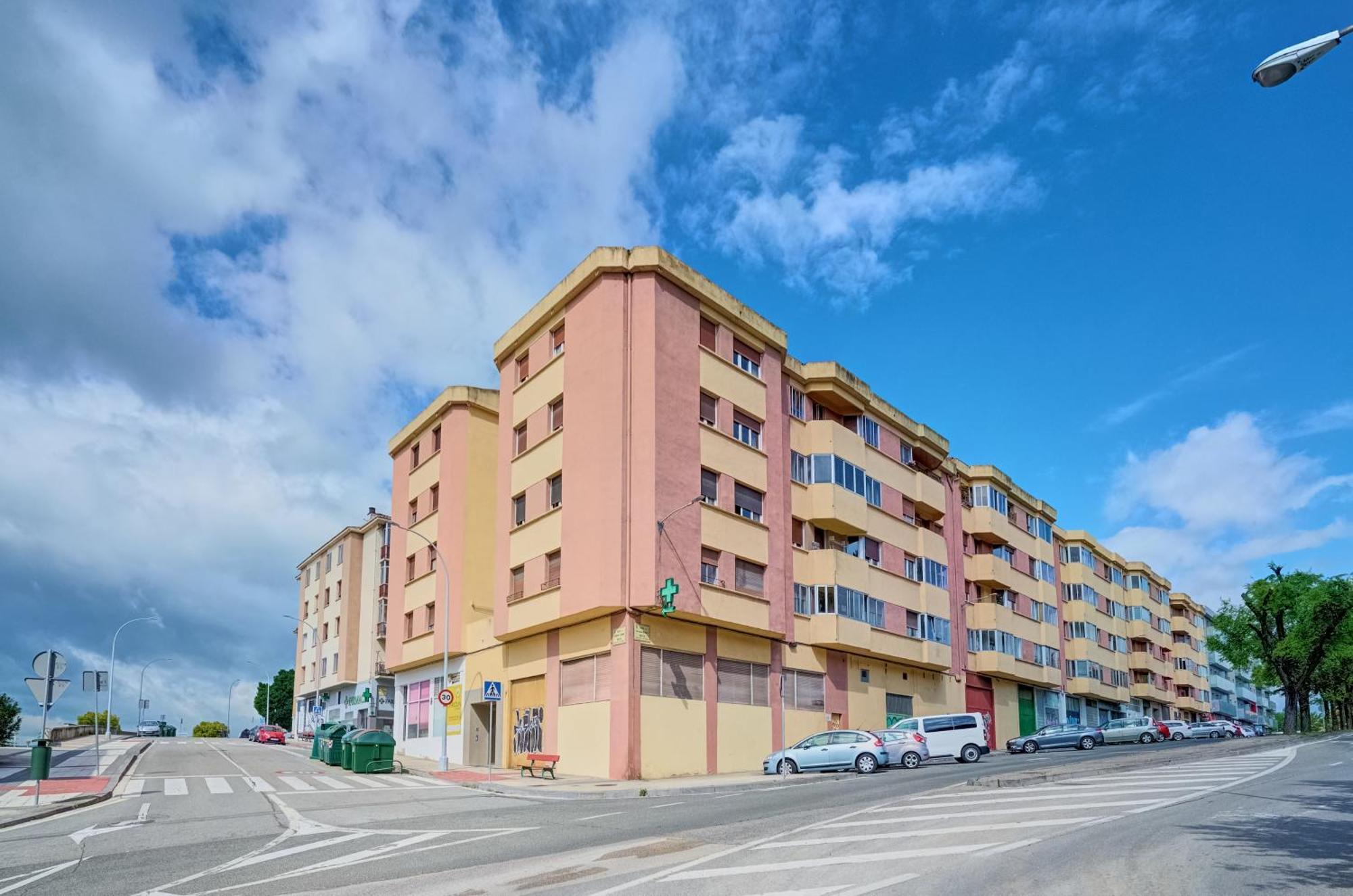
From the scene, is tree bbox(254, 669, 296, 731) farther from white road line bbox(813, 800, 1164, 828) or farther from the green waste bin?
white road line bbox(813, 800, 1164, 828)

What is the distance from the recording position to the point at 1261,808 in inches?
631

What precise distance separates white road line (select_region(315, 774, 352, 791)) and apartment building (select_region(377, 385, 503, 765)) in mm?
7710

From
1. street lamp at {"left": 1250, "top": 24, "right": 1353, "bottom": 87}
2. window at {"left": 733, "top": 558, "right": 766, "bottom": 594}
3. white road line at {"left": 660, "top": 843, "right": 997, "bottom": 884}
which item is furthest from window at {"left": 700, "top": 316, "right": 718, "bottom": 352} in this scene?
street lamp at {"left": 1250, "top": 24, "right": 1353, "bottom": 87}

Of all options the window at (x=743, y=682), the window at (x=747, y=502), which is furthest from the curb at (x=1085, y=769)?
the window at (x=747, y=502)

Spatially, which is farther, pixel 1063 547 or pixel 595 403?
pixel 1063 547

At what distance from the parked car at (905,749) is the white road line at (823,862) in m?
20.1

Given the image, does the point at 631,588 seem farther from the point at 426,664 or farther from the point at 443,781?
the point at 426,664

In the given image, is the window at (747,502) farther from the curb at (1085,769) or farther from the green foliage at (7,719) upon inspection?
the green foliage at (7,719)

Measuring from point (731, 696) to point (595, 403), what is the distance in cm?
1026

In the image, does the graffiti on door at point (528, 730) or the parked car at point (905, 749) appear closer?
the parked car at point (905, 749)

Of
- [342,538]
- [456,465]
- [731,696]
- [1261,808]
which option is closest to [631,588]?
[731,696]

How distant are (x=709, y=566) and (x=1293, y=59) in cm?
2668

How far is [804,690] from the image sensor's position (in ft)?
122

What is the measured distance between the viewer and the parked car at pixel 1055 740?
152ft
